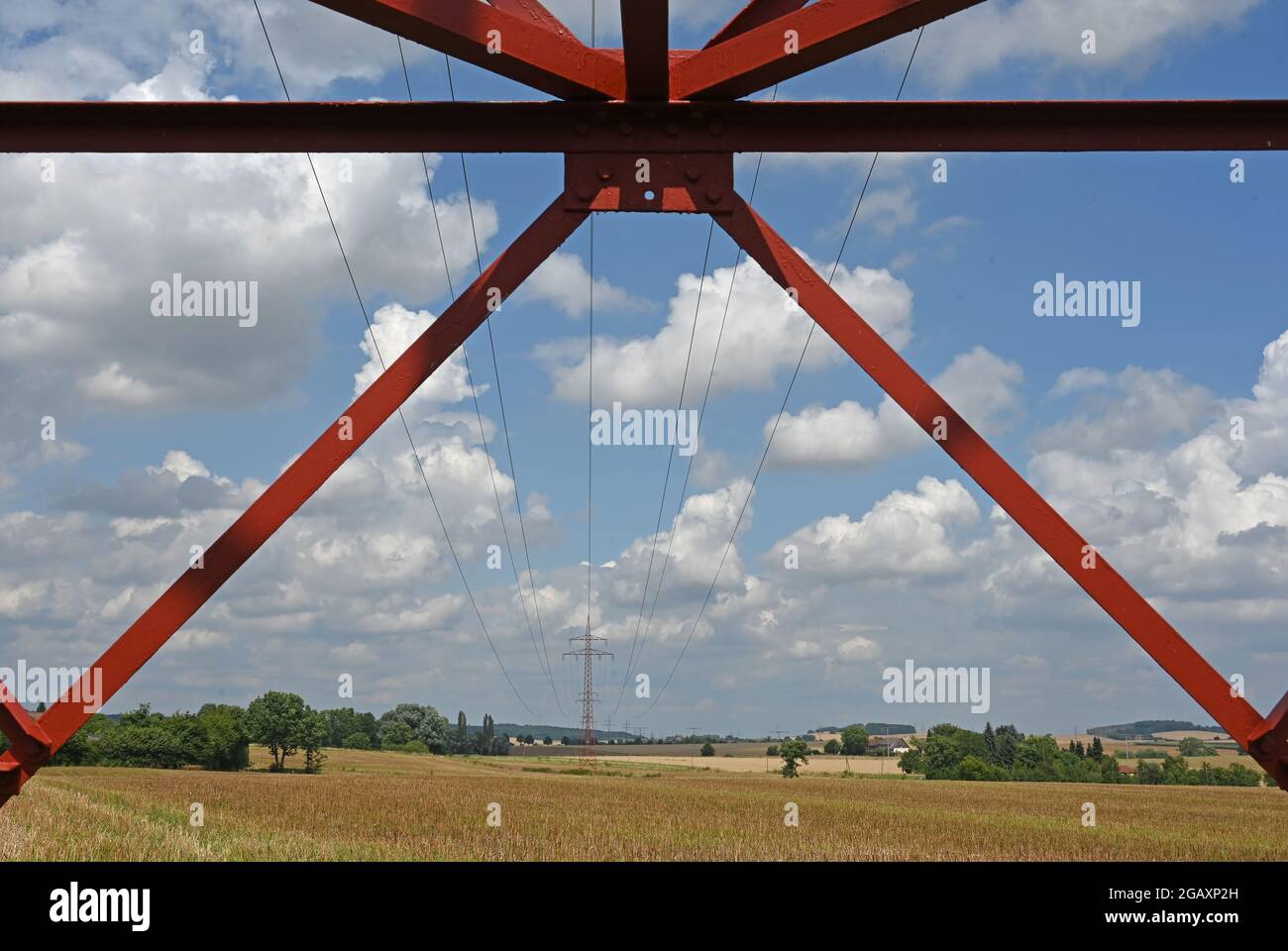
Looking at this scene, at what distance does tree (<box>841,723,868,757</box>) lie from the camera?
122m

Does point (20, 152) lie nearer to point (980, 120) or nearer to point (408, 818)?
point (980, 120)

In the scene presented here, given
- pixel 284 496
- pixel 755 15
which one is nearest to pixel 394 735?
pixel 284 496

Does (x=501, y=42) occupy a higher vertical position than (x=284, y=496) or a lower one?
higher

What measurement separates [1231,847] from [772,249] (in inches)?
926

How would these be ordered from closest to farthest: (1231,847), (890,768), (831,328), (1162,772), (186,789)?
(831,328) → (1231,847) → (186,789) → (1162,772) → (890,768)

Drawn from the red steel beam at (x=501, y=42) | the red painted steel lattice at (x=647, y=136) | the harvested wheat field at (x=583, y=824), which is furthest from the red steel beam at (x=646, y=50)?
the harvested wheat field at (x=583, y=824)

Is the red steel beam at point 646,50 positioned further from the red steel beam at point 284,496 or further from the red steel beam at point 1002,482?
the red steel beam at point 284,496

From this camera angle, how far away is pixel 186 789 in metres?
37.3

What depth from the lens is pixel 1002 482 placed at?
4.94m

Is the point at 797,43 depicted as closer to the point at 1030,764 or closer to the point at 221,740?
the point at 221,740

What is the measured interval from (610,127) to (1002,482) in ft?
8.72

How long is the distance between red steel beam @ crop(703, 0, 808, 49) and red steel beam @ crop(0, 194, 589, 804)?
60.9 inches
